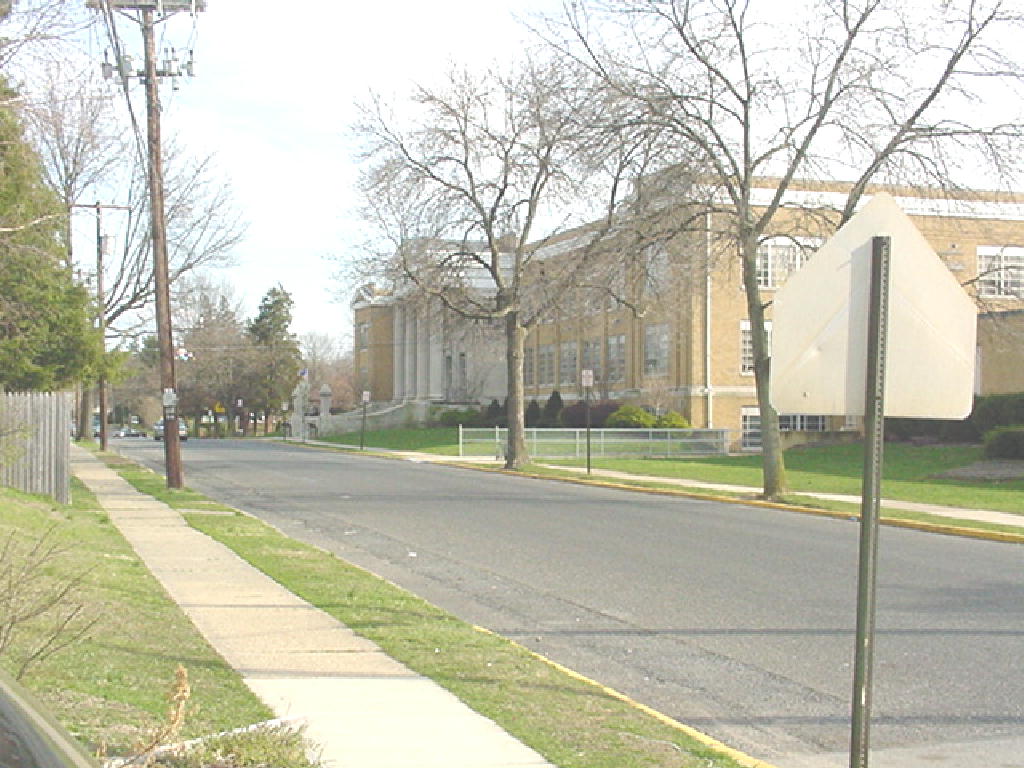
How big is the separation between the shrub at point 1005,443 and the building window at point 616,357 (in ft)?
82.9

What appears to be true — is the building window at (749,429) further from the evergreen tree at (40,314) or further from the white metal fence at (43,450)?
the white metal fence at (43,450)

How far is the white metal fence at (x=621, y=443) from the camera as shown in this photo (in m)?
45.6

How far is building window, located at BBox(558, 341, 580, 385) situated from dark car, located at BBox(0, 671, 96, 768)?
198ft

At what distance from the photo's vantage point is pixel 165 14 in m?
24.4

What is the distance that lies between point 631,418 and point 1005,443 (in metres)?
18.4

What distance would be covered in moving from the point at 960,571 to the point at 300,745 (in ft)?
33.4

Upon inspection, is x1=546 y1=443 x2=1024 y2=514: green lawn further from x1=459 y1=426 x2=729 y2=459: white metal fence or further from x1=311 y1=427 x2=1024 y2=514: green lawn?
x1=459 y1=426 x2=729 y2=459: white metal fence

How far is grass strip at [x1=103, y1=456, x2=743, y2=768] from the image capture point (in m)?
6.34

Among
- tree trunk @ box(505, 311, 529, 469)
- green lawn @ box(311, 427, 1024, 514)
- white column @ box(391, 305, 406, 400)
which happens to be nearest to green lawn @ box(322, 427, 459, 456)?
green lawn @ box(311, 427, 1024, 514)

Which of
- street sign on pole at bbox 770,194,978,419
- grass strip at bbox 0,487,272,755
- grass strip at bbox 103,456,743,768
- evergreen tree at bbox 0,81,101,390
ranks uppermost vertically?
evergreen tree at bbox 0,81,101,390

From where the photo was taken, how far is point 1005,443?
32.8 meters

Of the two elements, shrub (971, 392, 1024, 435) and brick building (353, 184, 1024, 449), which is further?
shrub (971, 392, 1024, 435)

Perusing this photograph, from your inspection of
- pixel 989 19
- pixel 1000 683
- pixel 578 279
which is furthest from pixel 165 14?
pixel 1000 683

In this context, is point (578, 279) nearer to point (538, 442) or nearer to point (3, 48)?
point (3, 48)
